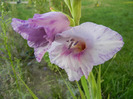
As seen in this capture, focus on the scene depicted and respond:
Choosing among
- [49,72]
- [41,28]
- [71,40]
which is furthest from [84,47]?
[49,72]

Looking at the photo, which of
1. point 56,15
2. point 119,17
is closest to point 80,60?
point 56,15

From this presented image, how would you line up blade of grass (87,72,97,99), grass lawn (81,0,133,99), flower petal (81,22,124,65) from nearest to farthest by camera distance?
flower petal (81,22,124,65)
blade of grass (87,72,97,99)
grass lawn (81,0,133,99)

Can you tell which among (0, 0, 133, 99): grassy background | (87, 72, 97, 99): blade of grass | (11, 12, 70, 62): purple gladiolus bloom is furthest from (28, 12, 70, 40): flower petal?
(0, 0, 133, 99): grassy background

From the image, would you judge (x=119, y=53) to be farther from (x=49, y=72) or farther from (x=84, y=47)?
(x=84, y=47)

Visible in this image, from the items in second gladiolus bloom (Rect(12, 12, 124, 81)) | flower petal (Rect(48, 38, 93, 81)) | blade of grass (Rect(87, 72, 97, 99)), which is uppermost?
second gladiolus bloom (Rect(12, 12, 124, 81))

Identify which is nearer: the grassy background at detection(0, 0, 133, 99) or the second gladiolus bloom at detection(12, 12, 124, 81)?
the second gladiolus bloom at detection(12, 12, 124, 81)

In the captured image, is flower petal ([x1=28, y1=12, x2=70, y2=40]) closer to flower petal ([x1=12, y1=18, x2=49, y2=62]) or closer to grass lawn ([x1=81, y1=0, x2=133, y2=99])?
flower petal ([x1=12, y1=18, x2=49, y2=62])

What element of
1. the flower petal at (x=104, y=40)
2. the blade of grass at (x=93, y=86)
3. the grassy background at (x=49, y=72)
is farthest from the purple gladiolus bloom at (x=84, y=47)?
the grassy background at (x=49, y=72)
